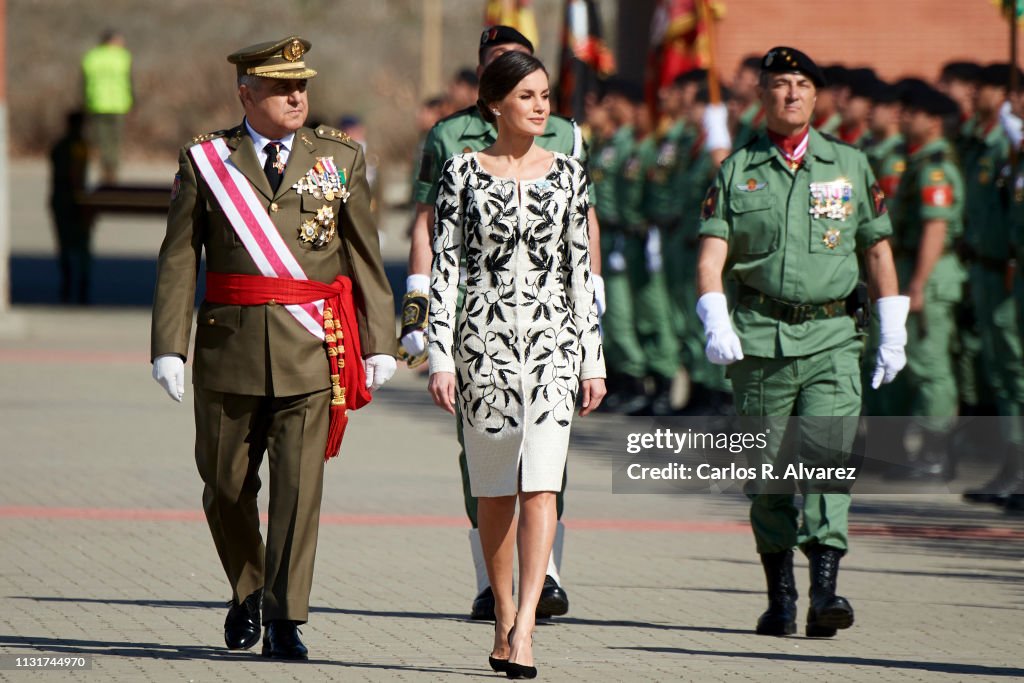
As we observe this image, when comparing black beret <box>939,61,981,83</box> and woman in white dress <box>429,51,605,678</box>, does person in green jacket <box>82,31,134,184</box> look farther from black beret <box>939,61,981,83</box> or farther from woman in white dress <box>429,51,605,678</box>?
woman in white dress <box>429,51,605,678</box>

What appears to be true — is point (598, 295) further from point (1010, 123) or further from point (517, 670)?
point (1010, 123)

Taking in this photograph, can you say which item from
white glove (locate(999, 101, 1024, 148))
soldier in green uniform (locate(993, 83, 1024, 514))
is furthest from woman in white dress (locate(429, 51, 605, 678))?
white glove (locate(999, 101, 1024, 148))

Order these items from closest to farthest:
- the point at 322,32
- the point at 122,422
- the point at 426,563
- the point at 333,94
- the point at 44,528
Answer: the point at 426,563, the point at 44,528, the point at 122,422, the point at 333,94, the point at 322,32

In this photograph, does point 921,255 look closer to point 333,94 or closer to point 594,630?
point 594,630

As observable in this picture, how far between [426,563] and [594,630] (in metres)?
1.47

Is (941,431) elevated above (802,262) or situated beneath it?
situated beneath

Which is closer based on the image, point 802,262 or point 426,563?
point 802,262

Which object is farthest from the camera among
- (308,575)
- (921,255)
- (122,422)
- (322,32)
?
(322,32)

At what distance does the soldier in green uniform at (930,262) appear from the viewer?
423 inches

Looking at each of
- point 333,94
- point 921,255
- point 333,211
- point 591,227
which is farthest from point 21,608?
point 333,94

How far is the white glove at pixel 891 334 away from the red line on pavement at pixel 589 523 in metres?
2.20

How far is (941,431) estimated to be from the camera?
442 inches

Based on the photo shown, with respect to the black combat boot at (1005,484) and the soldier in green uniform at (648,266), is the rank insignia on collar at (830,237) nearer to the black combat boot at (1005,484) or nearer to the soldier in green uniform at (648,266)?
the black combat boot at (1005,484)

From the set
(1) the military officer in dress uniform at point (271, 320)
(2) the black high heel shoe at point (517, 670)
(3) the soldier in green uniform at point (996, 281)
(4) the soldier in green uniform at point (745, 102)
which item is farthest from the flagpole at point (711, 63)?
(2) the black high heel shoe at point (517, 670)
